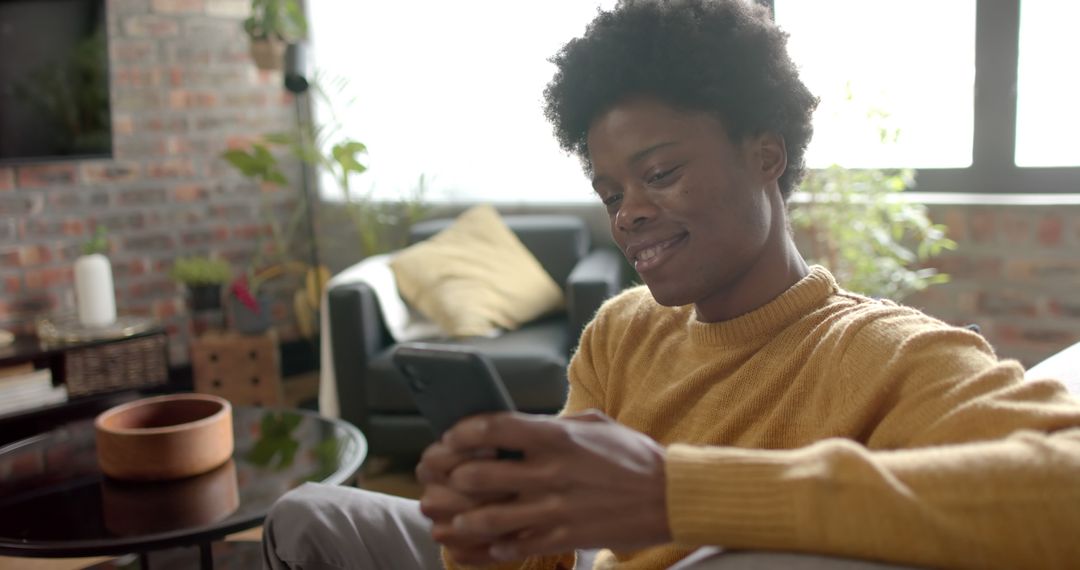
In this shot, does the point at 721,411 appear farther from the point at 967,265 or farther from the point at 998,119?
the point at 998,119

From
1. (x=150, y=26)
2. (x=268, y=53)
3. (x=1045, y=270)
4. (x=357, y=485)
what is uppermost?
(x=150, y=26)

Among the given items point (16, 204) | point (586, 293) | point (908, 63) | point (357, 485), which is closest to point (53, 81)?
point (16, 204)

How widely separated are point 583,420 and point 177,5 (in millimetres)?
3720

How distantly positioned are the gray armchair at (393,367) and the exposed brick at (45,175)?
1431 mm

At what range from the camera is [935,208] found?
9.54ft

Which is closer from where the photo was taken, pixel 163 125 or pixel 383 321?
pixel 383 321

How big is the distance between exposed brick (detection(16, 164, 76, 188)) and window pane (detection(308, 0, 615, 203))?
1135mm

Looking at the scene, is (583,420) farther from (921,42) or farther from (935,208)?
(921,42)

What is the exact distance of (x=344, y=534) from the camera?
1.10m

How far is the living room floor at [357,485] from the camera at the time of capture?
244 centimetres

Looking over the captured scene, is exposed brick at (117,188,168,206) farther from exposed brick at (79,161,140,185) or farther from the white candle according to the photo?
the white candle

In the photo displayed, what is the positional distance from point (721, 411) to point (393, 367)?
1.83 metres

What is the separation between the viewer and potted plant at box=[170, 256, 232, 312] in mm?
3654

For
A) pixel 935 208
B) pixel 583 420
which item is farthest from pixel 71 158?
pixel 583 420
